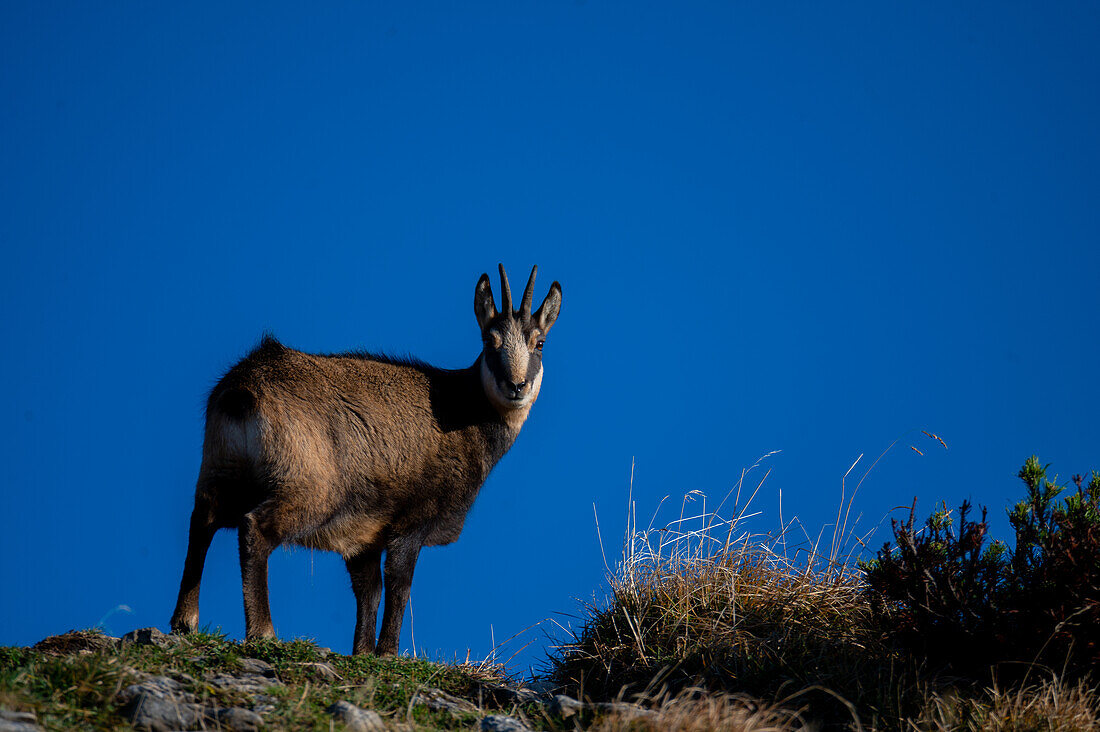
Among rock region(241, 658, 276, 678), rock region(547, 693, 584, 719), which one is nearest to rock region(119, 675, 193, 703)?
rock region(241, 658, 276, 678)

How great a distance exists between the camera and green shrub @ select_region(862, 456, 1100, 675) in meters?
5.80

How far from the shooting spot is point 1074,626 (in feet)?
18.9

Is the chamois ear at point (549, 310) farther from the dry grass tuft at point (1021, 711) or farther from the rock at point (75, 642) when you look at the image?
the dry grass tuft at point (1021, 711)

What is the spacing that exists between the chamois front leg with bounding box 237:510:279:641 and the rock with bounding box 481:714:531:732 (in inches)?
95.1

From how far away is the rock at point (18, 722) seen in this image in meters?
3.67

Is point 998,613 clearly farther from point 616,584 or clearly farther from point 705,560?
point 616,584

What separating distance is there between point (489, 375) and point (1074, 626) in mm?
5267

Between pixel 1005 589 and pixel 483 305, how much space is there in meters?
5.35

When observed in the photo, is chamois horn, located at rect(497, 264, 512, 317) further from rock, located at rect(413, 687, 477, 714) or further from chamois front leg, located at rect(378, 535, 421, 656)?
rock, located at rect(413, 687, 477, 714)

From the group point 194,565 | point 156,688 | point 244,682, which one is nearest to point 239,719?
point 156,688

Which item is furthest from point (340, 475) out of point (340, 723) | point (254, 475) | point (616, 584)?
point (340, 723)

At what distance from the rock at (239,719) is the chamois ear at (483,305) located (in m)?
5.65

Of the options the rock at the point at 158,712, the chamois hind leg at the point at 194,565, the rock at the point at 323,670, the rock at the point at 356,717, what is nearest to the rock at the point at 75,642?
the chamois hind leg at the point at 194,565

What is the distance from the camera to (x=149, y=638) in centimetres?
588
